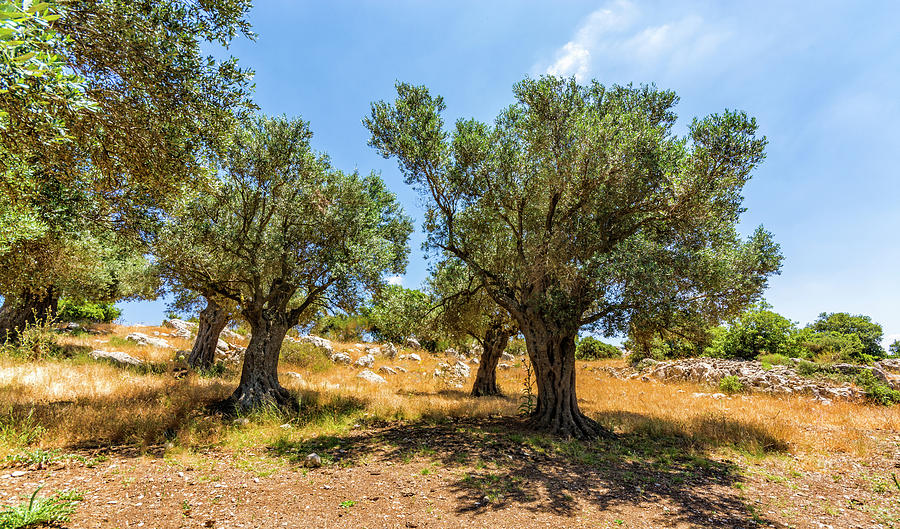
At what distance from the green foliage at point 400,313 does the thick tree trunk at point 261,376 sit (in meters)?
3.85

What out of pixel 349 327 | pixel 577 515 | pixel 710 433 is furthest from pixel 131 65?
pixel 349 327

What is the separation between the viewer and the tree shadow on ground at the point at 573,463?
22.6 ft

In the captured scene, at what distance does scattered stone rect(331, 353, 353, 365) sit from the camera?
28.9 metres

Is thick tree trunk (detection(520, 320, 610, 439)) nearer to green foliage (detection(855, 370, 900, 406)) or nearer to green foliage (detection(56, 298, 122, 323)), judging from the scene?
green foliage (detection(855, 370, 900, 406))

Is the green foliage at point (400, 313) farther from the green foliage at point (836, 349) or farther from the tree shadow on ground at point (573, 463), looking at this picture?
the green foliage at point (836, 349)

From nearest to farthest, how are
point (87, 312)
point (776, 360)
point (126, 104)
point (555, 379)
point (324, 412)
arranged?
point (126, 104) < point (555, 379) < point (324, 412) < point (776, 360) < point (87, 312)

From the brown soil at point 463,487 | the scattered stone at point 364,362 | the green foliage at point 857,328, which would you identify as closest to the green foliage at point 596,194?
the brown soil at point 463,487

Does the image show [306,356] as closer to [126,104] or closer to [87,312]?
[126,104]

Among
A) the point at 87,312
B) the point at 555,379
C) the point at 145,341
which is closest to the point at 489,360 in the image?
the point at 555,379

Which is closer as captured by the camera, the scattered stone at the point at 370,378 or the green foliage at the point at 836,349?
the scattered stone at the point at 370,378

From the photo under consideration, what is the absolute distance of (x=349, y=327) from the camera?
4191cm

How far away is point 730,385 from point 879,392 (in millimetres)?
5888

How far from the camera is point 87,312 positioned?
124ft

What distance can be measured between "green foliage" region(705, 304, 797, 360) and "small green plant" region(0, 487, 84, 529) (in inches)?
1586
